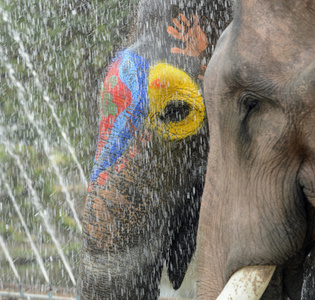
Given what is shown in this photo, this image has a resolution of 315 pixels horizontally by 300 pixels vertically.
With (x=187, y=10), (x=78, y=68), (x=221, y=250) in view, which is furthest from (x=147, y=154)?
(x=78, y=68)

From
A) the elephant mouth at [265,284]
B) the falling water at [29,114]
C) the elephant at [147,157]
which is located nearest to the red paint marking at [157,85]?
the elephant at [147,157]

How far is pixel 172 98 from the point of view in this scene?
2170mm

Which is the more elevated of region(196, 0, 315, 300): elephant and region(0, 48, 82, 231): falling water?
region(196, 0, 315, 300): elephant

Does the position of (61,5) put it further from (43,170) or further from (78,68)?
(43,170)

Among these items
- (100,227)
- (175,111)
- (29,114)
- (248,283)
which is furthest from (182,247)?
(29,114)

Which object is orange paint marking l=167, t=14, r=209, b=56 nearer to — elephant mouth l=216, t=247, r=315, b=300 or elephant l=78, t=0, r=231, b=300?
elephant l=78, t=0, r=231, b=300

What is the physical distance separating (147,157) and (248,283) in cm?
98

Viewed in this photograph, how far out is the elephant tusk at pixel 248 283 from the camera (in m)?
1.18

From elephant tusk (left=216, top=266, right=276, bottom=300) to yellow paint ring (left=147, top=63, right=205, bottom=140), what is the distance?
978mm

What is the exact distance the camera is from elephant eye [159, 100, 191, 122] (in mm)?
2170

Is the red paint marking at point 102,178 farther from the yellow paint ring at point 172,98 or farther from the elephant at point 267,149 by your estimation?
the elephant at point 267,149

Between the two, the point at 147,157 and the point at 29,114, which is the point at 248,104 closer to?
the point at 147,157

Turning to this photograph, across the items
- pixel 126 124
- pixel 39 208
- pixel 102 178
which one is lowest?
pixel 39 208

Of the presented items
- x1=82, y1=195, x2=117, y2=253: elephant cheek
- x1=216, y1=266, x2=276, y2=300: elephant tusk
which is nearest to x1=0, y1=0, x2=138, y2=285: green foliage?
x1=82, y1=195, x2=117, y2=253: elephant cheek
